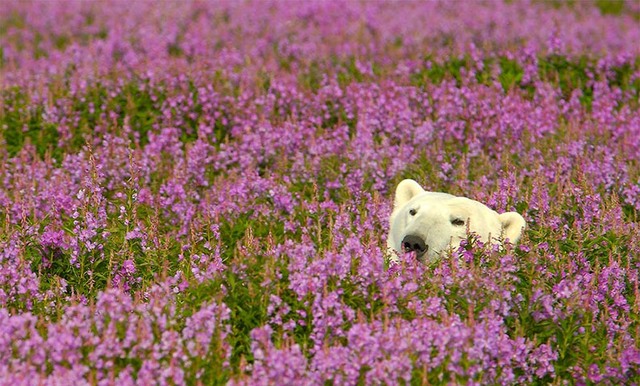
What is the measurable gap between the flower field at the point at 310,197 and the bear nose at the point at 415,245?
0.52ft

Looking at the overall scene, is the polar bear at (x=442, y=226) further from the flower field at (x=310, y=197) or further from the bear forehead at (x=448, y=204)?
the flower field at (x=310, y=197)

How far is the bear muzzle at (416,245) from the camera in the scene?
19.5 feet

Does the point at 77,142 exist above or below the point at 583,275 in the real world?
above

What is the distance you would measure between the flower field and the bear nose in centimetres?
16

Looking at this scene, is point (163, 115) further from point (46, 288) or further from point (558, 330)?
point (558, 330)

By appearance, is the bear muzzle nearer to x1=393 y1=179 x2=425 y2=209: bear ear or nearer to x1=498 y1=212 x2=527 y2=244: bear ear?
x1=498 y1=212 x2=527 y2=244: bear ear

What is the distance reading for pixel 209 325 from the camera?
15.3 ft

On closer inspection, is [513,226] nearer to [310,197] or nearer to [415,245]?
[415,245]

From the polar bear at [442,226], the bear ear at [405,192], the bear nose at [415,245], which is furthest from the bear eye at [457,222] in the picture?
the bear ear at [405,192]

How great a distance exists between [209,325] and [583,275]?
7.31 ft

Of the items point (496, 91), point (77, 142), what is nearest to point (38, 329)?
point (77, 142)

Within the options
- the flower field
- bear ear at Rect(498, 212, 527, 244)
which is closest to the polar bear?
bear ear at Rect(498, 212, 527, 244)

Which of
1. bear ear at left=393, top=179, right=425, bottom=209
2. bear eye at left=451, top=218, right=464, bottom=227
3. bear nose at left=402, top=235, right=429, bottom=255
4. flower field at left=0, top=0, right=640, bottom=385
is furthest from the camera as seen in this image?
bear ear at left=393, top=179, right=425, bottom=209

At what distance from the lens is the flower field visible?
15.3 ft
